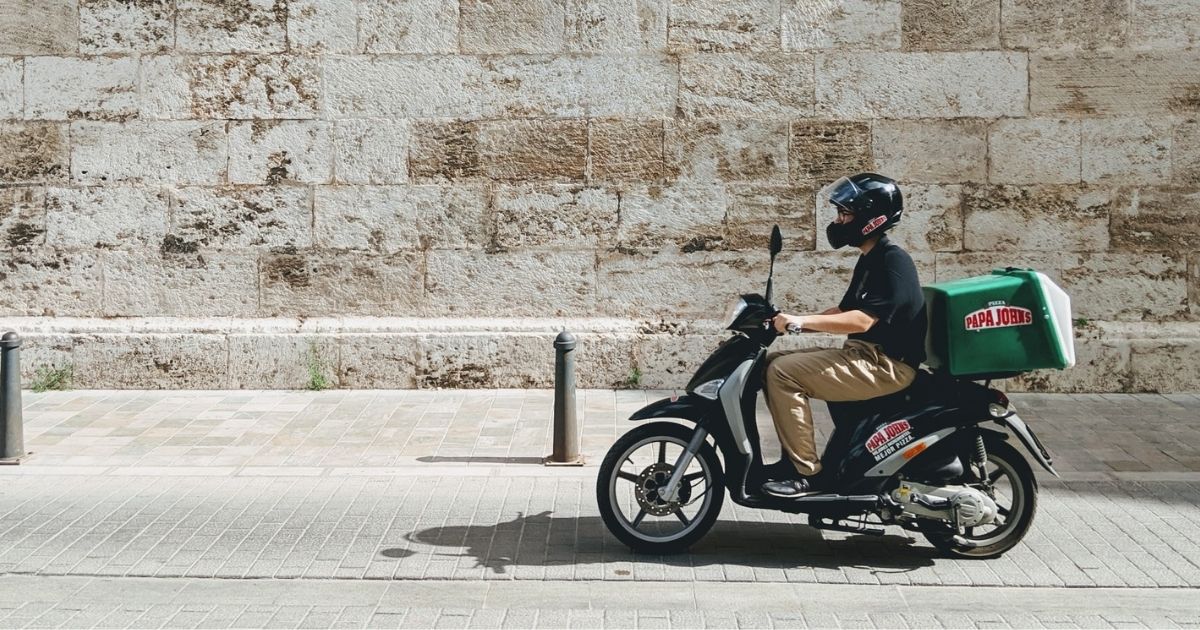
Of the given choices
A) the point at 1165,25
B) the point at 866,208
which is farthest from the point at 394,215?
the point at 1165,25

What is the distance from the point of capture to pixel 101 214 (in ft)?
31.7

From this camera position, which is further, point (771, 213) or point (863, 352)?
point (771, 213)

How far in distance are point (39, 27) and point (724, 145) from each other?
5.25m

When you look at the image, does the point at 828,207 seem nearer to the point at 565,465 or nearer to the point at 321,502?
the point at 565,465

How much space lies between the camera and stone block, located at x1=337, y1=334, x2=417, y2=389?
946cm

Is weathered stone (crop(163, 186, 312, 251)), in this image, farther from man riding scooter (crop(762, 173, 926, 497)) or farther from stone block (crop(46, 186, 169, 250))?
man riding scooter (crop(762, 173, 926, 497))

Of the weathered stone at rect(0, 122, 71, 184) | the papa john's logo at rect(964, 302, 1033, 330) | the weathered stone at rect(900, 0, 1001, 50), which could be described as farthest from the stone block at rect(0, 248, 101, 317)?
the papa john's logo at rect(964, 302, 1033, 330)

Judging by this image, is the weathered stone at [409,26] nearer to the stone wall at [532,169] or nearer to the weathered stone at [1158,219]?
the stone wall at [532,169]

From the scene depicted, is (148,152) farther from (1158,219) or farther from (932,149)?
(1158,219)

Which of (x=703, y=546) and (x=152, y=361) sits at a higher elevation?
(x=152, y=361)

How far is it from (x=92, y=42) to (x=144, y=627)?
6.45 metres

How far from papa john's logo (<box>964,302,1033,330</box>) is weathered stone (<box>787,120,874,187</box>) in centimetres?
446

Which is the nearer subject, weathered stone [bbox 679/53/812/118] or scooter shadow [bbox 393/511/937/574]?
scooter shadow [bbox 393/511/937/574]

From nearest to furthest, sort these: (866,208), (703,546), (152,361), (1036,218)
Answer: (866,208), (703,546), (152,361), (1036,218)
